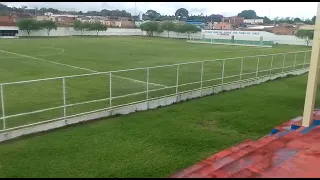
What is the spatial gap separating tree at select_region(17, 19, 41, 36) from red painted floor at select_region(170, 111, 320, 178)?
6779 centimetres

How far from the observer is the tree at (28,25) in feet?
221

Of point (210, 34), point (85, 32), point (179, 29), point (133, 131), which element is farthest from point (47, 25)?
point (133, 131)

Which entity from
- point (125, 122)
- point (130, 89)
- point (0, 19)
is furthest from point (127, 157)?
point (0, 19)

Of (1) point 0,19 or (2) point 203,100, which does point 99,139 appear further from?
(1) point 0,19

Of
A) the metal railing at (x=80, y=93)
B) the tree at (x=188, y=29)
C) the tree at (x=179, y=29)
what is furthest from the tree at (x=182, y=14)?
the metal railing at (x=80, y=93)

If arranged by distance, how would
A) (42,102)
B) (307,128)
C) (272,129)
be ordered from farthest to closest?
(42,102) < (272,129) < (307,128)

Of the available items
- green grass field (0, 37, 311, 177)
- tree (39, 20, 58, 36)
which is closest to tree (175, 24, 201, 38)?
tree (39, 20, 58, 36)

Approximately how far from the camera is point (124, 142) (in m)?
7.70

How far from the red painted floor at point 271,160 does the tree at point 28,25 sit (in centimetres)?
6779

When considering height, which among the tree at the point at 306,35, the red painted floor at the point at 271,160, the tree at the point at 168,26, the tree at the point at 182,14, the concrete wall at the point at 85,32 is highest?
the tree at the point at 182,14

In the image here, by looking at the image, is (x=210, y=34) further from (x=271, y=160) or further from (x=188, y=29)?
(x=271, y=160)

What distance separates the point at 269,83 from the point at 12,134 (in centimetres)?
1231

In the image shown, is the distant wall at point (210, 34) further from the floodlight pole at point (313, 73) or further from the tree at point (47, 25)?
the floodlight pole at point (313, 73)

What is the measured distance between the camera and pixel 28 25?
67625mm
